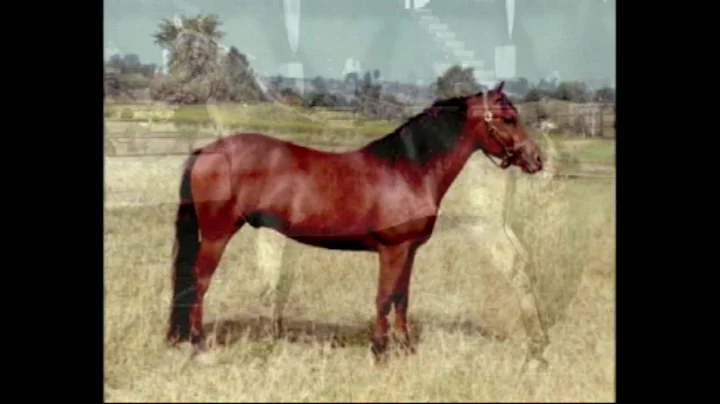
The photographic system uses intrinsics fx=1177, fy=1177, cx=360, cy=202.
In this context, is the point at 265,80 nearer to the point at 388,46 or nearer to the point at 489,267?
the point at 388,46

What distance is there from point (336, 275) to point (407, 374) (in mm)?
320

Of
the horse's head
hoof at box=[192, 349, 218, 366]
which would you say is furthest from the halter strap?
hoof at box=[192, 349, 218, 366]

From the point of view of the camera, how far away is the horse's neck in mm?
3084

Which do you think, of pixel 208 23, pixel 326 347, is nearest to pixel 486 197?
pixel 326 347

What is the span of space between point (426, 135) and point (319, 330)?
0.59 metres

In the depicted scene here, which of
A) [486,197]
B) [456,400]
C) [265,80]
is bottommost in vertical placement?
[456,400]

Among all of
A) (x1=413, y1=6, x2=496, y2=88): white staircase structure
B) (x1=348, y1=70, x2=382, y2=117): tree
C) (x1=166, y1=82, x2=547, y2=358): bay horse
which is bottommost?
(x1=166, y1=82, x2=547, y2=358): bay horse

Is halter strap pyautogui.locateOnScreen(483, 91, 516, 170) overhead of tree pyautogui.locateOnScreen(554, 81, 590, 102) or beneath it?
beneath

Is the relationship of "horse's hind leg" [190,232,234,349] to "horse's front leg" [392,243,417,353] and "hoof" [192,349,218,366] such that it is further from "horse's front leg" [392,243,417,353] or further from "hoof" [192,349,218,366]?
"horse's front leg" [392,243,417,353]

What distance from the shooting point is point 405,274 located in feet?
10.2

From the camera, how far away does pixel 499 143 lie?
309 centimetres

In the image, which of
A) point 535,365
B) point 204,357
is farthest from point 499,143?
point 204,357

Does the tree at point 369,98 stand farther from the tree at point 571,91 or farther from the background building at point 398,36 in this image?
the tree at point 571,91
